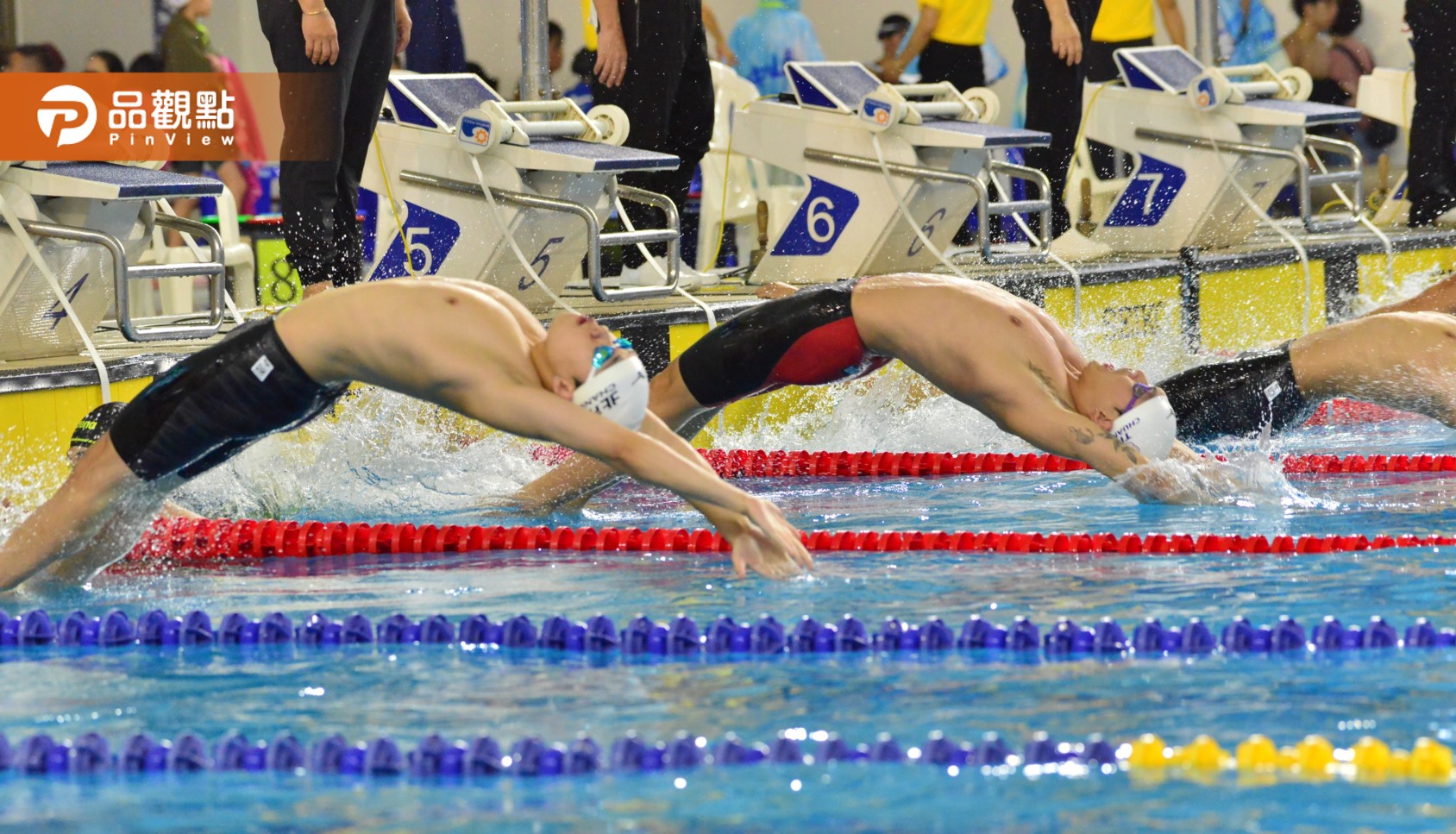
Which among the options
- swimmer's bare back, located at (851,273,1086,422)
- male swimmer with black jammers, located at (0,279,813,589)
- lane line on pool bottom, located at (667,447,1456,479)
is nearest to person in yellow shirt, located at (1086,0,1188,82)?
lane line on pool bottom, located at (667,447,1456,479)

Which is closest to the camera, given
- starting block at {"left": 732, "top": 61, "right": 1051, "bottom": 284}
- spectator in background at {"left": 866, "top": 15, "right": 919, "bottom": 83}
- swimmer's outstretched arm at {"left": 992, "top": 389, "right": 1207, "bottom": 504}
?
swimmer's outstretched arm at {"left": 992, "top": 389, "right": 1207, "bottom": 504}

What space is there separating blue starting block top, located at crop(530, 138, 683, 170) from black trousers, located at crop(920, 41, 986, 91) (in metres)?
2.53

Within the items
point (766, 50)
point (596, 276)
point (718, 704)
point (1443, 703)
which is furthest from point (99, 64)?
point (1443, 703)

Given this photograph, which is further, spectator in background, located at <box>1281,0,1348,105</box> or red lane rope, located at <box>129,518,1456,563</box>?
spectator in background, located at <box>1281,0,1348,105</box>

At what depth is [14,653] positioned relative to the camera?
3.24 meters

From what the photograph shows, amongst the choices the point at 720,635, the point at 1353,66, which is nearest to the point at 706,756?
the point at 720,635

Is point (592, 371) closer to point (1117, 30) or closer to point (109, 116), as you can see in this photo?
point (109, 116)

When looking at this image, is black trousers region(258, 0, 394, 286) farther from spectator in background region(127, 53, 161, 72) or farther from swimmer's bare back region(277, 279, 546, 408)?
spectator in background region(127, 53, 161, 72)

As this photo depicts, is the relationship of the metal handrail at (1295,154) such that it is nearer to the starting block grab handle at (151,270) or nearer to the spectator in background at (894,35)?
the spectator in background at (894,35)

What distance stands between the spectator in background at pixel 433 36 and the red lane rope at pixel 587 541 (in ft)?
15.0

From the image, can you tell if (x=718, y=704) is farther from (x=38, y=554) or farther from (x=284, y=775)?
(x=38, y=554)

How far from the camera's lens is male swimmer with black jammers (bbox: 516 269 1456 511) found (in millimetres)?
3988

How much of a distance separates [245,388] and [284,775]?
1.22m

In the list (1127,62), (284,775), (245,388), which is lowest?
(284,775)
